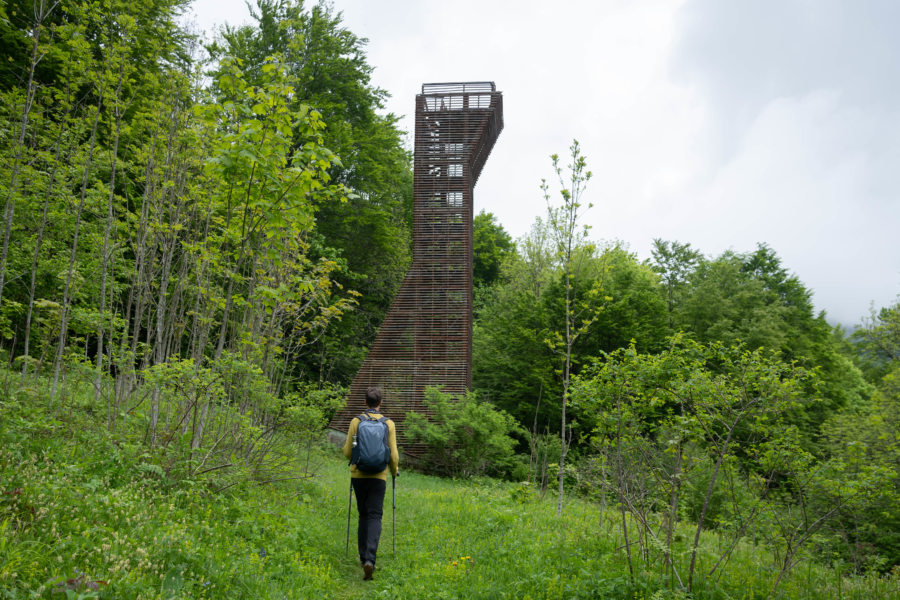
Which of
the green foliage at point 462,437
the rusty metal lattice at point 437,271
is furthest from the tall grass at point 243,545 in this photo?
the rusty metal lattice at point 437,271

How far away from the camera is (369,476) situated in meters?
4.77

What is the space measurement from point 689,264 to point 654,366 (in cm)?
2523

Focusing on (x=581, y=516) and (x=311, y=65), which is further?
(x=311, y=65)

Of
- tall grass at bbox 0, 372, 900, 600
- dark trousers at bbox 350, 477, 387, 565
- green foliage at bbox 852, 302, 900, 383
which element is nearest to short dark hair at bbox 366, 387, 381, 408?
dark trousers at bbox 350, 477, 387, 565

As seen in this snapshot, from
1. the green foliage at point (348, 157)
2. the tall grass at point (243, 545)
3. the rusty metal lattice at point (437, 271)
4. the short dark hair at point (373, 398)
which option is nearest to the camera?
the tall grass at point (243, 545)

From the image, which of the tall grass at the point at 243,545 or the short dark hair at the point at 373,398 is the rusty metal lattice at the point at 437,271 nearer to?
the tall grass at the point at 243,545

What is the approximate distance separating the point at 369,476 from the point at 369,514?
34 cm

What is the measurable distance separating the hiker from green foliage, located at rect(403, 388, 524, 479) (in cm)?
859

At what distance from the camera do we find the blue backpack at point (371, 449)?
466 cm

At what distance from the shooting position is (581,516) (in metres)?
7.00

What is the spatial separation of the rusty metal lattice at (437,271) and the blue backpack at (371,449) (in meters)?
10.3

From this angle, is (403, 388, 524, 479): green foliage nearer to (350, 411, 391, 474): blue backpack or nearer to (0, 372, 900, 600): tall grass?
(0, 372, 900, 600): tall grass

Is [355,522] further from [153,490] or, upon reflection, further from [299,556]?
[153,490]

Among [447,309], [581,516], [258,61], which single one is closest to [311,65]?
[258,61]
